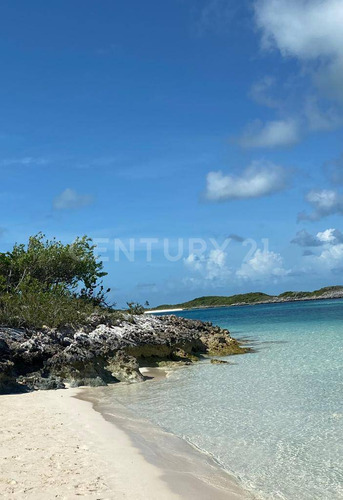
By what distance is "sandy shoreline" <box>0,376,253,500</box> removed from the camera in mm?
5805

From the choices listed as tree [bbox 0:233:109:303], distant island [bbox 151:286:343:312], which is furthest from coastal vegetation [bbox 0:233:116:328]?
distant island [bbox 151:286:343:312]

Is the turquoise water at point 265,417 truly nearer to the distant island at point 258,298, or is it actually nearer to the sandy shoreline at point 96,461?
the sandy shoreline at point 96,461

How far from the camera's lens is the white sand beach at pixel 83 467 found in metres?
5.74

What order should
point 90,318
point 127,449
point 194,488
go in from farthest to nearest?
1. point 90,318
2. point 127,449
3. point 194,488

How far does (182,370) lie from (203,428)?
846 cm

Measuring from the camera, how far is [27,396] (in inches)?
482

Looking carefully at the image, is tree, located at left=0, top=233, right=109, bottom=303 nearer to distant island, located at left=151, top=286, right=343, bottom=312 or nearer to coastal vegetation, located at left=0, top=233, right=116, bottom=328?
coastal vegetation, located at left=0, top=233, right=116, bottom=328

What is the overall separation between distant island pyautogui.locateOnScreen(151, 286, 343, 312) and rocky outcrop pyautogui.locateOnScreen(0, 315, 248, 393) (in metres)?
128

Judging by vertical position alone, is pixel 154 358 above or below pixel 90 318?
below

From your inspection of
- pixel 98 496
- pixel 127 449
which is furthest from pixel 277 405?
pixel 98 496

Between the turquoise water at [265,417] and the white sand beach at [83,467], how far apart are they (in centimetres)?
70

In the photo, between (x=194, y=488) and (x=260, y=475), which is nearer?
(x=194, y=488)

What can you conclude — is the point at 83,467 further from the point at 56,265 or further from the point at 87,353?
the point at 56,265

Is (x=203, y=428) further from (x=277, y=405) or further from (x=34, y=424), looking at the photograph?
(x=34, y=424)
